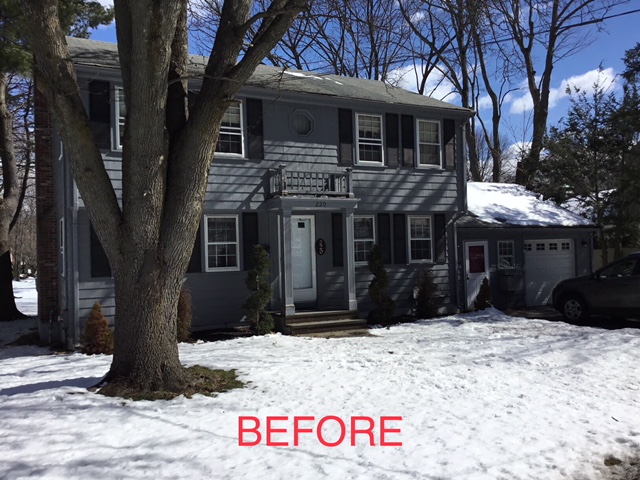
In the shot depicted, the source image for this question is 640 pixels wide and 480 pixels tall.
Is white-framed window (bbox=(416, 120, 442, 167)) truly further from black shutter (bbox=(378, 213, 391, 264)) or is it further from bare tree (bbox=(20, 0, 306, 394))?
bare tree (bbox=(20, 0, 306, 394))

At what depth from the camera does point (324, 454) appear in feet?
14.8

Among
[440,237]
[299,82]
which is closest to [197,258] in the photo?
[299,82]

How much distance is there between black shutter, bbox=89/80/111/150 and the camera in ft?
35.4

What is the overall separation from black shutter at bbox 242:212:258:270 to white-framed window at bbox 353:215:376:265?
8.97ft

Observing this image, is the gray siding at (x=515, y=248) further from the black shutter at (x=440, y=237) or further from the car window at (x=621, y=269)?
the car window at (x=621, y=269)

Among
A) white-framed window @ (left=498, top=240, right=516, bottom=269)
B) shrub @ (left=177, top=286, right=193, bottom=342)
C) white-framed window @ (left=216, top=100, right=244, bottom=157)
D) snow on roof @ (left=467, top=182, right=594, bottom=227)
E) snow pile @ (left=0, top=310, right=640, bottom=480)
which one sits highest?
white-framed window @ (left=216, top=100, right=244, bottom=157)

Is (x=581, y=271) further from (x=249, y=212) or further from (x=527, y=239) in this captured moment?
(x=249, y=212)

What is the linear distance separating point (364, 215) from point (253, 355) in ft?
20.6

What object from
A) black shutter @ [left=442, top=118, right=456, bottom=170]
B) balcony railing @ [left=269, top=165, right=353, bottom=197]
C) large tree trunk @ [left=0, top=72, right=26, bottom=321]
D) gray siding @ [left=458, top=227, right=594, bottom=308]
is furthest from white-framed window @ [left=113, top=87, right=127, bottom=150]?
gray siding @ [left=458, top=227, right=594, bottom=308]

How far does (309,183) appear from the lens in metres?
12.7

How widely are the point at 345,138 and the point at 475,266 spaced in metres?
5.30

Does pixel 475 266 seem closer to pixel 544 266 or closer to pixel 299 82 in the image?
pixel 544 266

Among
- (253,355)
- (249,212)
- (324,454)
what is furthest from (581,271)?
(324,454)

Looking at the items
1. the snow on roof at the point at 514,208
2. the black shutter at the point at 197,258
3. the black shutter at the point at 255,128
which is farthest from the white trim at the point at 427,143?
the black shutter at the point at 197,258
